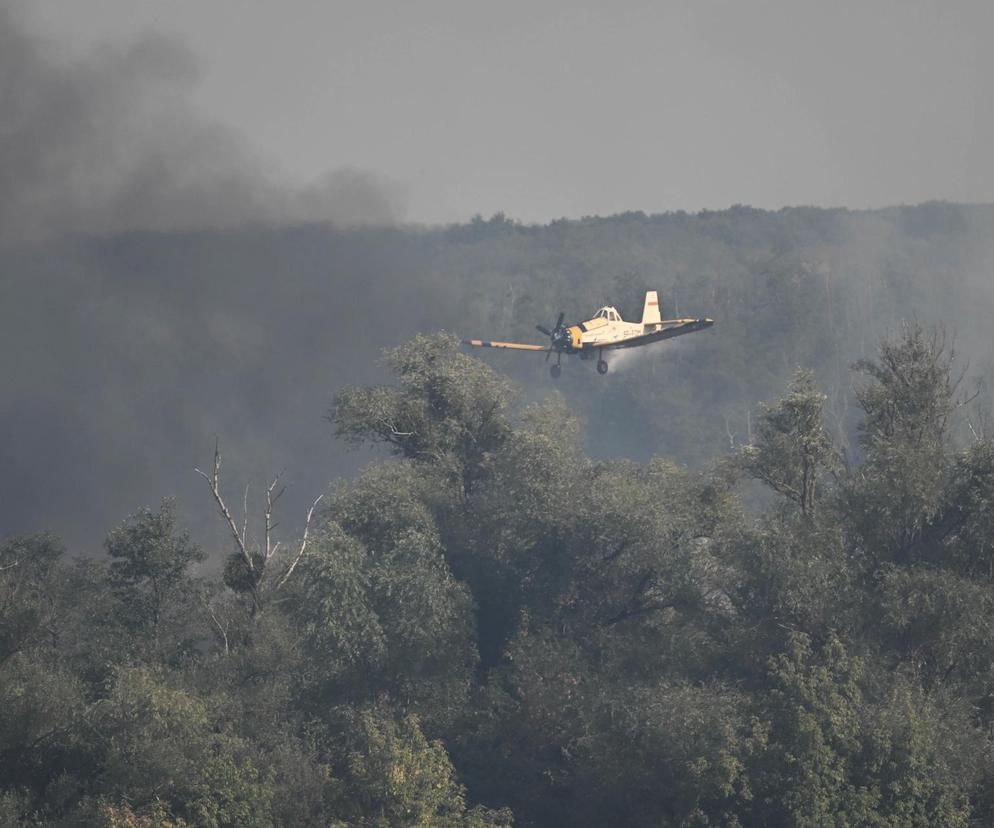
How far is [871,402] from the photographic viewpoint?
189 feet

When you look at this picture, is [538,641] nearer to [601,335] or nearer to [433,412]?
[433,412]

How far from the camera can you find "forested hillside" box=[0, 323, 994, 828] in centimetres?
4469

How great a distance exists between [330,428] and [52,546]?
6735cm

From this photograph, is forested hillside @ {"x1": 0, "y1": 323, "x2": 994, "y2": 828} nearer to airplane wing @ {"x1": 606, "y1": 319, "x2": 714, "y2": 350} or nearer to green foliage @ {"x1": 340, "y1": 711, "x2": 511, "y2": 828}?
green foliage @ {"x1": 340, "y1": 711, "x2": 511, "y2": 828}

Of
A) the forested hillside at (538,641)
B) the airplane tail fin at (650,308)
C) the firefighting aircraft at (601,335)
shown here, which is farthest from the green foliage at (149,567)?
the airplane tail fin at (650,308)

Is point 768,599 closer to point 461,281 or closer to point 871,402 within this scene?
point 871,402

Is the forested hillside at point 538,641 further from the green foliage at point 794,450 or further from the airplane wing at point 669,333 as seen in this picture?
the airplane wing at point 669,333

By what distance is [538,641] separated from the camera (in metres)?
55.5

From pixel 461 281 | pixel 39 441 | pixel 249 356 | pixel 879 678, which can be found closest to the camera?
pixel 879 678

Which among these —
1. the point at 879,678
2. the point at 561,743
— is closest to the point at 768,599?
the point at 879,678

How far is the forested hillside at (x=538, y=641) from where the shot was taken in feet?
147

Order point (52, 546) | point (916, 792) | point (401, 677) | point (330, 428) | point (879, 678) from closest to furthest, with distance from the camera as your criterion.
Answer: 1. point (916, 792)
2. point (879, 678)
3. point (401, 677)
4. point (52, 546)
5. point (330, 428)

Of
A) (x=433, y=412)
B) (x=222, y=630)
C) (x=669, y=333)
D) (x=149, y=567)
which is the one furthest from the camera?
(x=669, y=333)

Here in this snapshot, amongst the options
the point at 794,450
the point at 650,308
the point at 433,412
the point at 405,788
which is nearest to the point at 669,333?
the point at 433,412
